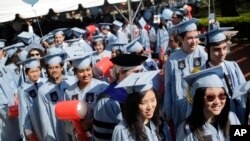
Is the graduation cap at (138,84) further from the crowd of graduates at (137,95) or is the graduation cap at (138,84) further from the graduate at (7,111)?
the graduate at (7,111)

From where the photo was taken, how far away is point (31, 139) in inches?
198

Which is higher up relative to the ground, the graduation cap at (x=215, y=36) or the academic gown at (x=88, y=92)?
the graduation cap at (x=215, y=36)

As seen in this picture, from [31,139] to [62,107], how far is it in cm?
136

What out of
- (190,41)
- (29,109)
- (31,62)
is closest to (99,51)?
(31,62)

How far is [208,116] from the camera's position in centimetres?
302

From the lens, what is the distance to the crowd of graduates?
301 centimetres

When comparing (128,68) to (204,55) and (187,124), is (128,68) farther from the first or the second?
(204,55)

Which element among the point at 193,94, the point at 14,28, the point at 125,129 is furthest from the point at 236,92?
the point at 14,28

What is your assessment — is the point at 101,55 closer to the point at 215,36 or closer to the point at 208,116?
the point at 215,36

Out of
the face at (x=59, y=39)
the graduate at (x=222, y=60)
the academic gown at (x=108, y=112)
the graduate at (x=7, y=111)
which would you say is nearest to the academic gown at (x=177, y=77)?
the graduate at (x=222, y=60)

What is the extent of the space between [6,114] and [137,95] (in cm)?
378

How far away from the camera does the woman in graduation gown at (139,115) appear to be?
298cm

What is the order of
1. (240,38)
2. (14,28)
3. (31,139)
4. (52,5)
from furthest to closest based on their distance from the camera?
(14,28)
(240,38)
(52,5)
(31,139)

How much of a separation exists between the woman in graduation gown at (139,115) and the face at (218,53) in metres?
1.09
